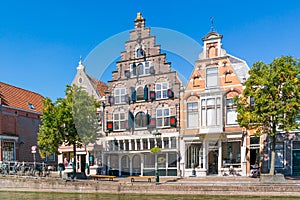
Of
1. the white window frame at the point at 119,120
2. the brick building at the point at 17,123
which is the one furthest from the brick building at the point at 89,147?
the brick building at the point at 17,123

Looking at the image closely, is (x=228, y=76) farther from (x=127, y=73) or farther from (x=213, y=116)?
(x=127, y=73)

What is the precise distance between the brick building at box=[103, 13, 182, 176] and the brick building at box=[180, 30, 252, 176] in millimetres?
1171

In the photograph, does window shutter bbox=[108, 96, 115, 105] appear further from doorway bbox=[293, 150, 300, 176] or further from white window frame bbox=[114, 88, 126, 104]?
doorway bbox=[293, 150, 300, 176]

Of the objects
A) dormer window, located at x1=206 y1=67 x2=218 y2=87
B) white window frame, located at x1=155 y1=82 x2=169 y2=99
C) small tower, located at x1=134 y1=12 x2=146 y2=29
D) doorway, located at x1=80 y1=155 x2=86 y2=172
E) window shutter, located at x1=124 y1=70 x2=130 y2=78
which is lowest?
doorway, located at x1=80 y1=155 x2=86 y2=172

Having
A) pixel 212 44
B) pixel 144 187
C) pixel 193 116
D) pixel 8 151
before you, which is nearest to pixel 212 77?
pixel 212 44

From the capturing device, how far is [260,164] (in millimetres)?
23172

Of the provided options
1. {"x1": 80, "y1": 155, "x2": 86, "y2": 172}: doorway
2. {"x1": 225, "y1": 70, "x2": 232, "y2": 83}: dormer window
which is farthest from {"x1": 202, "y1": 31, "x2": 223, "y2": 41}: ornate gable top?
{"x1": 80, "y1": 155, "x2": 86, "y2": 172}: doorway

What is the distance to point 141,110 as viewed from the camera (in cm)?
2773

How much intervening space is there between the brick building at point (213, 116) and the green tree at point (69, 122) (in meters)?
8.25

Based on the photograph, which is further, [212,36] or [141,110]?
[141,110]

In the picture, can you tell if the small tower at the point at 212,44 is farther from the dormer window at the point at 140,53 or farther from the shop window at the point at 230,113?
the dormer window at the point at 140,53

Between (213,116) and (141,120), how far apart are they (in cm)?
698

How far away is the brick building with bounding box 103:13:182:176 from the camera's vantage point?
1037 inches

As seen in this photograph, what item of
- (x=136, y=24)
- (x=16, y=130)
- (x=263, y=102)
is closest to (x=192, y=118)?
(x=263, y=102)
